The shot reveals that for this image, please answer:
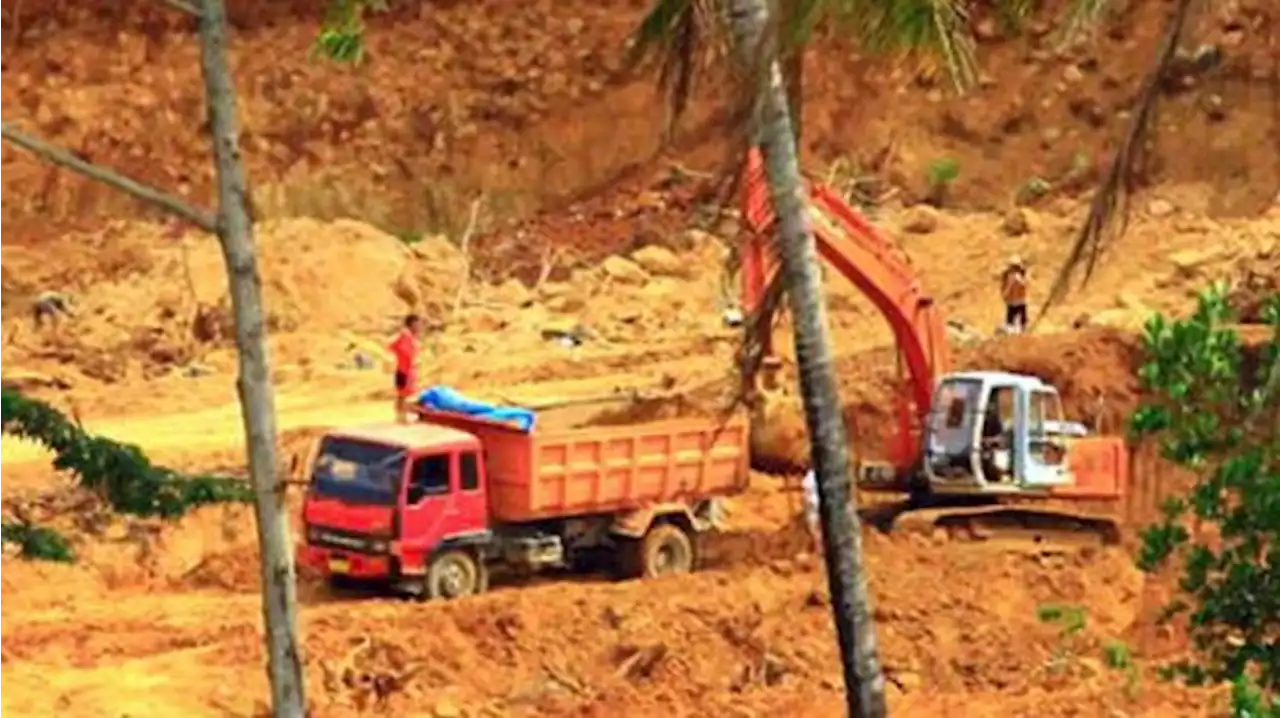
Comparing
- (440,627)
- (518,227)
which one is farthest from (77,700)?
(518,227)

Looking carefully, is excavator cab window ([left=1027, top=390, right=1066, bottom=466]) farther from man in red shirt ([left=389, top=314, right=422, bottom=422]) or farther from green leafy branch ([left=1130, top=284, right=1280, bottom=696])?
green leafy branch ([left=1130, top=284, right=1280, bottom=696])

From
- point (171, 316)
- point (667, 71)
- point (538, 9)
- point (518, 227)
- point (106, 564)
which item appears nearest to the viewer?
point (667, 71)

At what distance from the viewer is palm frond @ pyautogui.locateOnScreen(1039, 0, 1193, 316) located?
25.3ft

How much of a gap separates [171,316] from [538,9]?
988 cm

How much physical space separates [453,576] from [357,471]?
1118 millimetres

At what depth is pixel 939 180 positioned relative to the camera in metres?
40.1

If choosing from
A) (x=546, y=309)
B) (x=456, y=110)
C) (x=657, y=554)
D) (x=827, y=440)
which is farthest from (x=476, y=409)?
(x=456, y=110)

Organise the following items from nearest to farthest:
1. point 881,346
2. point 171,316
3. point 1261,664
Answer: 1. point 1261,664
2. point 881,346
3. point 171,316

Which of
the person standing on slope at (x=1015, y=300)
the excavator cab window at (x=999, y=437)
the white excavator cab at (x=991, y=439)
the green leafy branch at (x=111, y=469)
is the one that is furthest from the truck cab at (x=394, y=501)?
the green leafy branch at (x=111, y=469)

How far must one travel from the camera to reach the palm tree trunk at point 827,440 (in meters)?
13.6

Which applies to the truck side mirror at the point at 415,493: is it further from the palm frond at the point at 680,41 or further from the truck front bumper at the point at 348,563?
the palm frond at the point at 680,41

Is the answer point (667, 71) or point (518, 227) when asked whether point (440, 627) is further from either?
point (518, 227)

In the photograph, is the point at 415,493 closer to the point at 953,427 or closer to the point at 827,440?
the point at 953,427

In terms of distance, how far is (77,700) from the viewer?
20359mm
